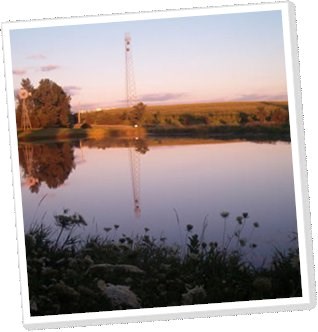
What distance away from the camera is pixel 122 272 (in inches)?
242

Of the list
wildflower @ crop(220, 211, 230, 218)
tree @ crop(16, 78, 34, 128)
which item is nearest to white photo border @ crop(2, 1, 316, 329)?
tree @ crop(16, 78, 34, 128)

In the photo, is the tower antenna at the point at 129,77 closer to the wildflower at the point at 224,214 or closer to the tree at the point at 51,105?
the tree at the point at 51,105

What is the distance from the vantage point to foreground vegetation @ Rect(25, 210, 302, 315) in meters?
6.13

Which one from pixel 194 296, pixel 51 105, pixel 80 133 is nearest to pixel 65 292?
pixel 194 296

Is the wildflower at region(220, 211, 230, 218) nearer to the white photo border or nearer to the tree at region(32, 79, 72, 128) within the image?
the white photo border

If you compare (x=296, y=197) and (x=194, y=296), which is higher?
(x=296, y=197)

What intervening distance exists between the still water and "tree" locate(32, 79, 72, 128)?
122mm

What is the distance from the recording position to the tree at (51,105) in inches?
241

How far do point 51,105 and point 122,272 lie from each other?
94cm

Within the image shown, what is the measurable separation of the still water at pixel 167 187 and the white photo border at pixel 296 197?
0.05 m

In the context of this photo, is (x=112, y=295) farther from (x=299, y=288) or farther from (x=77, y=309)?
(x=299, y=288)

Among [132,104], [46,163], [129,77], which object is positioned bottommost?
[46,163]

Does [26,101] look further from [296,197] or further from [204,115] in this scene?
[296,197]

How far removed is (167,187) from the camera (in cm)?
618
